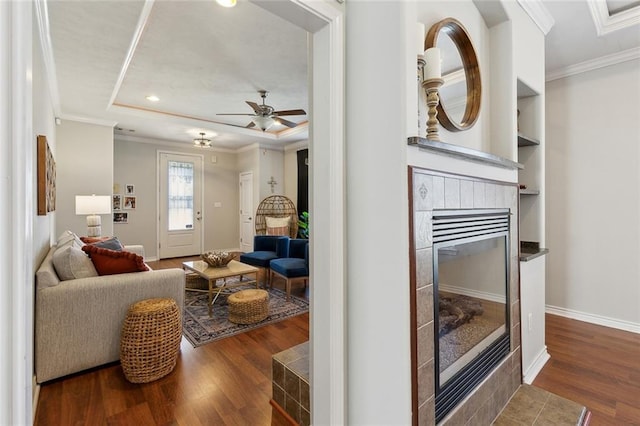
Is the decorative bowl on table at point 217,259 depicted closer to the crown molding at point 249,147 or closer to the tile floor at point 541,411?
the tile floor at point 541,411

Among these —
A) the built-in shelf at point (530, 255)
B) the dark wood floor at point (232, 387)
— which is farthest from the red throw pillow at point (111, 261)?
the built-in shelf at point (530, 255)

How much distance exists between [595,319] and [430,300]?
2968 mm

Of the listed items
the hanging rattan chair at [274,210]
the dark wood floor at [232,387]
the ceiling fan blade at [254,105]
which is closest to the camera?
the dark wood floor at [232,387]

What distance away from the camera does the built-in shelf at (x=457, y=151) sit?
122 cm

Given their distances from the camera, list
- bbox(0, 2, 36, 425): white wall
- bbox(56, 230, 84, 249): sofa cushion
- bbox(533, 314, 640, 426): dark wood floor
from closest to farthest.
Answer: bbox(0, 2, 36, 425): white wall < bbox(533, 314, 640, 426): dark wood floor < bbox(56, 230, 84, 249): sofa cushion

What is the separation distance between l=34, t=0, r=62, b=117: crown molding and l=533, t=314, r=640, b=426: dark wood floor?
14.0ft

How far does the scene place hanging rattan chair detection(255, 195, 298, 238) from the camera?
660 centimetres

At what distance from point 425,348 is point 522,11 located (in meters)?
2.44

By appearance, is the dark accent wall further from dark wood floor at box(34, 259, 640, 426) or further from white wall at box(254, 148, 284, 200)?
dark wood floor at box(34, 259, 640, 426)

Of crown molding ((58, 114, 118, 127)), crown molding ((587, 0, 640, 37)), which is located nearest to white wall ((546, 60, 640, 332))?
crown molding ((587, 0, 640, 37))

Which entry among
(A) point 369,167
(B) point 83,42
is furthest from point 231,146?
(A) point 369,167

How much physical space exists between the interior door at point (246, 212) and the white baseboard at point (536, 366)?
5.82m

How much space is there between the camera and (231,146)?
23.5ft

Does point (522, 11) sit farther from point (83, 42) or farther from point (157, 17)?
point (83, 42)
